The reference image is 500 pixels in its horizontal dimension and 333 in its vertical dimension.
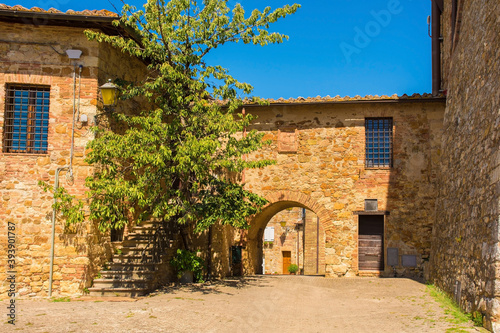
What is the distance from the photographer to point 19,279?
10.3m

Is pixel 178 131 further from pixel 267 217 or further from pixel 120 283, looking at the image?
pixel 267 217

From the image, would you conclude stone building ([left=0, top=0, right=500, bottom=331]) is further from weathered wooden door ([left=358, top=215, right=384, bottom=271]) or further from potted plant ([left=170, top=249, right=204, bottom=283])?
potted plant ([left=170, top=249, right=204, bottom=283])

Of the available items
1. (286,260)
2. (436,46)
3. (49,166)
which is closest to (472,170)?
(436,46)

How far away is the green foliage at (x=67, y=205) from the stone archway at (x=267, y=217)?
603cm

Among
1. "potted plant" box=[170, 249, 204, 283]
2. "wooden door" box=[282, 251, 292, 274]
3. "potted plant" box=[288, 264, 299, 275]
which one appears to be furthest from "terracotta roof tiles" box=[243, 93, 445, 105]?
"wooden door" box=[282, 251, 292, 274]

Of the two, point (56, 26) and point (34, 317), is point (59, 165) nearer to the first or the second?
point (56, 26)

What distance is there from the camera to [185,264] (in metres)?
12.1

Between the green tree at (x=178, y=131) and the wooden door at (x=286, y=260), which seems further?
the wooden door at (x=286, y=260)

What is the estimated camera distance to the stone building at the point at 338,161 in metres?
8.62

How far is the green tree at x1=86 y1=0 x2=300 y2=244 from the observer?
10266mm

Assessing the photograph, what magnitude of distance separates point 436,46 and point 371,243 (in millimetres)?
6023

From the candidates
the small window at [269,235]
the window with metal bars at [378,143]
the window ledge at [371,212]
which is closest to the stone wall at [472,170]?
the window ledge at [371,212]

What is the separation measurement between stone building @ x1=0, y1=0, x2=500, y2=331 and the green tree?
0.65m

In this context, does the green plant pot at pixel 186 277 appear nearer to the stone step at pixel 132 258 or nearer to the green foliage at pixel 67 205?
the stone step at pixel 132 258
